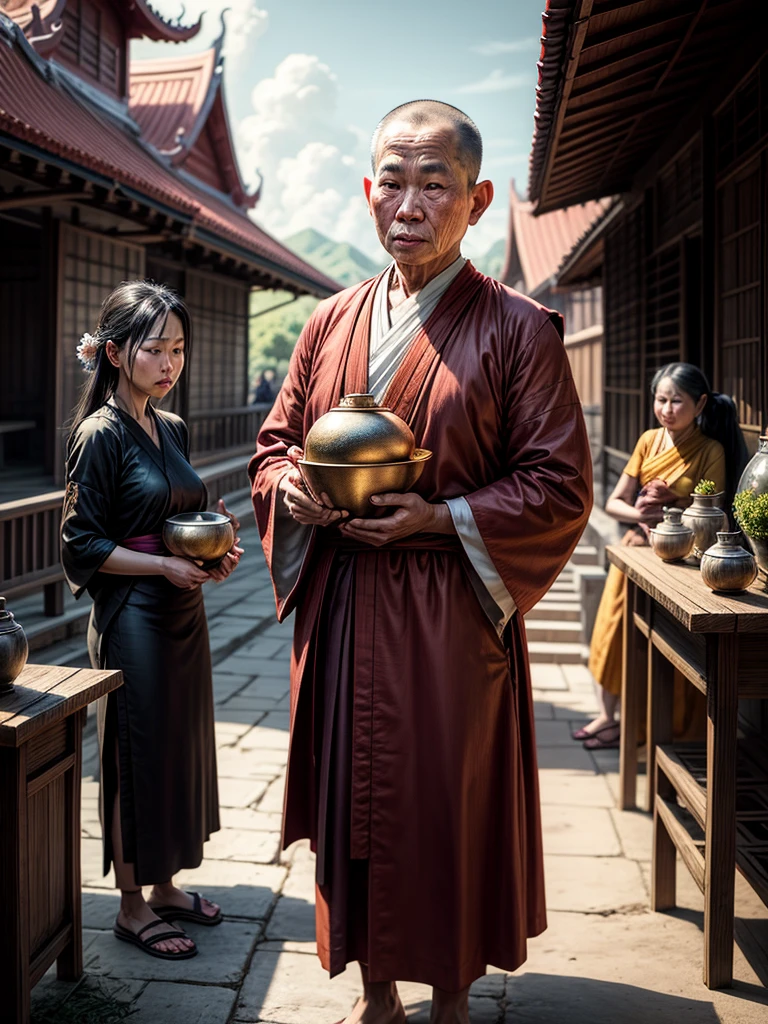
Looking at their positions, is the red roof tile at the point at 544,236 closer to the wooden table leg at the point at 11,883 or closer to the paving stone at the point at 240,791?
the paving stone at the point at 240,791

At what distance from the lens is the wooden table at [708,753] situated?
2.87 m

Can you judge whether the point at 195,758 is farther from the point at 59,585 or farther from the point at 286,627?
the point at 286,627

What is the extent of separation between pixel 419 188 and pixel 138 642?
165cm

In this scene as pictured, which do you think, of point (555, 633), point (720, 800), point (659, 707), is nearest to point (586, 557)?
point (555, 633)

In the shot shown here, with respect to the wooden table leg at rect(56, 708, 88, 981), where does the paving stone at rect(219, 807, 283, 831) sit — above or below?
below

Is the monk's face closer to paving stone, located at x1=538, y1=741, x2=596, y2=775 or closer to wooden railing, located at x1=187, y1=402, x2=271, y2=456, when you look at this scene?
paving stone, located at x1=538, y1=741, x2=596, y2=775

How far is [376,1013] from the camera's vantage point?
262cm

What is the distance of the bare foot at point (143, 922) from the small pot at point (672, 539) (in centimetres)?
212

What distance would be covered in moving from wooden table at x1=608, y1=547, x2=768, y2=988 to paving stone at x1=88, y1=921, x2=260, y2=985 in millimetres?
1436

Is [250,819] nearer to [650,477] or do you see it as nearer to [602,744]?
[602,744]

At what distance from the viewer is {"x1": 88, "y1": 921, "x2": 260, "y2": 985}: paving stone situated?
3000 mm

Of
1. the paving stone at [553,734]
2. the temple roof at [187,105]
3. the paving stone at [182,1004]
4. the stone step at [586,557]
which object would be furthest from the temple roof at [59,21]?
the paving stone at [182,1004]

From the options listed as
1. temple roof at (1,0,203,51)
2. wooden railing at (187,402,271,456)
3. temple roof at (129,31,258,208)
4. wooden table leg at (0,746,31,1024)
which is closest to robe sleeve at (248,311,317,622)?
wooden table leg at (0,746,31,1024)

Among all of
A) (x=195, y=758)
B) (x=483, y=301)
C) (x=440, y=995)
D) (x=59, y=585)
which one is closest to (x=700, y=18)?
(x=483, y=301)
